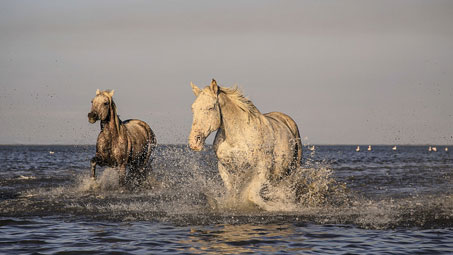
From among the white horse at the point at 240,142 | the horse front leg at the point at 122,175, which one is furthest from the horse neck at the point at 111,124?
the white horse at the point at 240,142

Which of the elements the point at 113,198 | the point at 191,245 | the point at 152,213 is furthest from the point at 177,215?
the point at 113,198

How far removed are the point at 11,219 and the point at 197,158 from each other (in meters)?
3.57

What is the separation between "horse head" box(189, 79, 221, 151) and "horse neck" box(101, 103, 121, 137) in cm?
599

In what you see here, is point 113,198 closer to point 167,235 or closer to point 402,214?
point 167,235

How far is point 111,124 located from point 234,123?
6191mm

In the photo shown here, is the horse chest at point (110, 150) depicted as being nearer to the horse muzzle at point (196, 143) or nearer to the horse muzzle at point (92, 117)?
the horse muzzle at point (92, 117)

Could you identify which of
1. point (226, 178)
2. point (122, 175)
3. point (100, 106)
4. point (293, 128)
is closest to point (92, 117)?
point (100, 106)

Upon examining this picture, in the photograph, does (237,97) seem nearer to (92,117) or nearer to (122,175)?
(92,117)

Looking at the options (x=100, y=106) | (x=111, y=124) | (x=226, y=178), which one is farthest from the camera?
(x=111, y=124)

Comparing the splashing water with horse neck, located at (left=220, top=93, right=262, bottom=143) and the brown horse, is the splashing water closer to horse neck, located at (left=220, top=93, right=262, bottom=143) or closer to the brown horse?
the brown horse

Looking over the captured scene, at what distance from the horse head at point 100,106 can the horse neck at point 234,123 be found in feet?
18.6

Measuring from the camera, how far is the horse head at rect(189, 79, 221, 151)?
799 centimetres

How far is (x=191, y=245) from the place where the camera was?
6570 millimetres

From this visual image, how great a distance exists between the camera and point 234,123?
8.67 m
